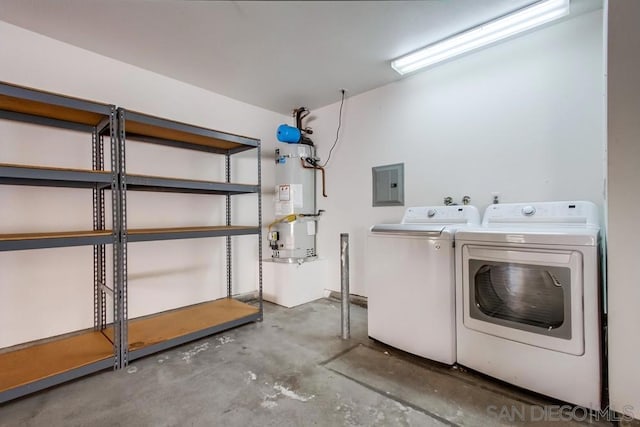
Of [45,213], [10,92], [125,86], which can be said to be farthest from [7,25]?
[45,213]

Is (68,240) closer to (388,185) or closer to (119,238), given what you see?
(119,238)

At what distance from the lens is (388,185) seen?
3158mm

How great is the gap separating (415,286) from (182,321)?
6.58ft

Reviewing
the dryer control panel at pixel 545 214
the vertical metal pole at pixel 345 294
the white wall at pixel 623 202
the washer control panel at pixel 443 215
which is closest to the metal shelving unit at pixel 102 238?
the vertical metal pole at pixel 345 294

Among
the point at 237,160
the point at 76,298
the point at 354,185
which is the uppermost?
the point at 237,160

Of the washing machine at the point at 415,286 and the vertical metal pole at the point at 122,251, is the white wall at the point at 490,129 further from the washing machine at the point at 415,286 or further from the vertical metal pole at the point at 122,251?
the vertical metal pole at the point at 122,251

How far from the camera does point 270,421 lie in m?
1.53

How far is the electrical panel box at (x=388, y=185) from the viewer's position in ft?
10.1

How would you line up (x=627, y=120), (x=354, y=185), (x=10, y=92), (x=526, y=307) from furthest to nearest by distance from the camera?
1. (x=354, y=185)
2. (x=526, y=307)
3. (x=10, y=92)
4. (x=627, y=120)

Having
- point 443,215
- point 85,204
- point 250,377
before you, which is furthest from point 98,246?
point 443,215

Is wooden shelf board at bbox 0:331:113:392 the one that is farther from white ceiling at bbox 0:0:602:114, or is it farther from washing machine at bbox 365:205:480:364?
white ceiling at bbox 0:0:602:114

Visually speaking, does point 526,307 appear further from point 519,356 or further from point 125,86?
point 125,86

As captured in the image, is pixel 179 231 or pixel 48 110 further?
pixel 179 231

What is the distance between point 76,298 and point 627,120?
3745mm
